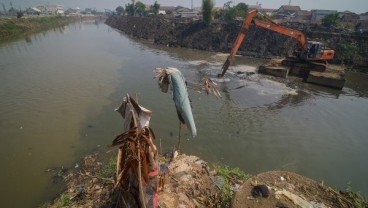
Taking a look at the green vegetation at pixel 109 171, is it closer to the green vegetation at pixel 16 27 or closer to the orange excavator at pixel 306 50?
the orange excavator at pixel 306 50

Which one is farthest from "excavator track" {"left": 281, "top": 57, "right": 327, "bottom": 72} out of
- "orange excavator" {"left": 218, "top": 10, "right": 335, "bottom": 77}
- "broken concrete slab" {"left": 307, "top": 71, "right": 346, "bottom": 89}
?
"broken concrete slab" {"left": 307, "top": 71, "right": 346, "bottom": 89}

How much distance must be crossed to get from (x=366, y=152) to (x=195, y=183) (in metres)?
7.85

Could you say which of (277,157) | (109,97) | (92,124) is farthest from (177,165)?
(109,97)

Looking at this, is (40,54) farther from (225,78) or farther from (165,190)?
(165,190)

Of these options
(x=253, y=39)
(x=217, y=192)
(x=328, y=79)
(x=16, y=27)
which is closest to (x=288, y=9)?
(x=253, y=39)

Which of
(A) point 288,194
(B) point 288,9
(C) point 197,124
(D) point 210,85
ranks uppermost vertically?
(B) point 288,9

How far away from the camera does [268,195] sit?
4.50 meters

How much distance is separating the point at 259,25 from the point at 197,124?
10.4 metres

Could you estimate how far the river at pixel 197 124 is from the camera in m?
7.81

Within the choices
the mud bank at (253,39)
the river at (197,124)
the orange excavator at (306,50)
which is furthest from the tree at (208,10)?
the river at (197,124)

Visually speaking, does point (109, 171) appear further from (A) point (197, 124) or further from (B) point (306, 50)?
(B) point (306, 50)

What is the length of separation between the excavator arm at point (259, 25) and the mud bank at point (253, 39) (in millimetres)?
8623

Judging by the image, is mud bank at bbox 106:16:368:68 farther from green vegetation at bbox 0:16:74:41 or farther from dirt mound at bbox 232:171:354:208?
dirt mound at bbox 232:171:354:208

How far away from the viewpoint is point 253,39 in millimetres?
29469
